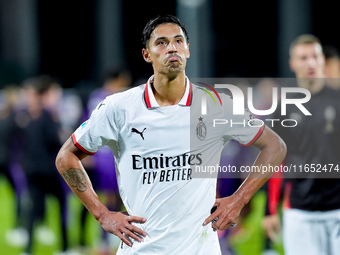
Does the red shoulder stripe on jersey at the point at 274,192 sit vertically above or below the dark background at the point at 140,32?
below

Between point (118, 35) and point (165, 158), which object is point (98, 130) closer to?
point (165, 158)

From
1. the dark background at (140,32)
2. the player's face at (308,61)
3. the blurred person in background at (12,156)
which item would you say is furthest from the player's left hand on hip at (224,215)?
the dark background at (140,32)

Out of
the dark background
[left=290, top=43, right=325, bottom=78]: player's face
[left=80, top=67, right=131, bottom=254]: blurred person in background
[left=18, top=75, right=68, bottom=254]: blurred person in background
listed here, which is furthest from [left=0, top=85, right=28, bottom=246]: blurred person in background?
the dark background

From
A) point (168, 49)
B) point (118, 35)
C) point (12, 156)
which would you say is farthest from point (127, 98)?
point (118, 35)

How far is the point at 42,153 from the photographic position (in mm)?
8672

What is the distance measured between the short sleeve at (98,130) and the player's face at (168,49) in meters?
0.38

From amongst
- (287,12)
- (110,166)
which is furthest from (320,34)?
(110,166)

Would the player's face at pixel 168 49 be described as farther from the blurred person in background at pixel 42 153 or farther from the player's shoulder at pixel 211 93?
the blurred person in background at pixel 42 153

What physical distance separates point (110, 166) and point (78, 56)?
2354 centimetres

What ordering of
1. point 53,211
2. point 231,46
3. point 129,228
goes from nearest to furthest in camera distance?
point 129,228 < point 53,211 < point 231,46

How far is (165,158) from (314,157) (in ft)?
6.50

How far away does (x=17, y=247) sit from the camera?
9.64 metres

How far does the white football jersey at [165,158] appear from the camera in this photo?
374 cm

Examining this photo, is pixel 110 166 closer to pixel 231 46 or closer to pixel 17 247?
pixel 17 247
